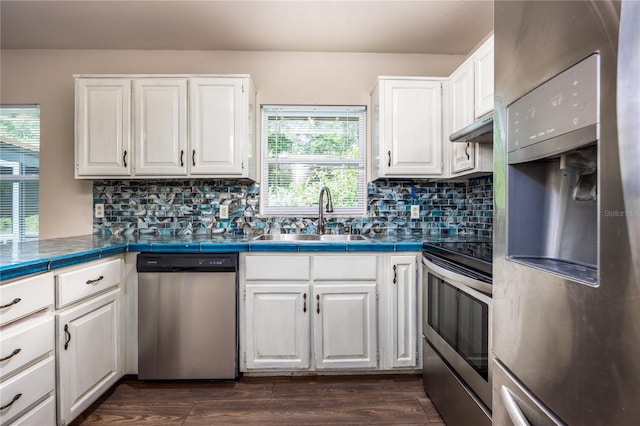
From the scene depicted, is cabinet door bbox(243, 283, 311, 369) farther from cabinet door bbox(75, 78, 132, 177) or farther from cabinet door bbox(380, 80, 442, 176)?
cabinet door bbox(75, 78, 132, 177)

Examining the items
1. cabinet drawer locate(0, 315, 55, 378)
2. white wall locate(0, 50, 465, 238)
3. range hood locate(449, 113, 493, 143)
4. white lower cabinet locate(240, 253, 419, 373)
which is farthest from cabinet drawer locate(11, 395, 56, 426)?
range hood locate(449, 113, 493, 143)

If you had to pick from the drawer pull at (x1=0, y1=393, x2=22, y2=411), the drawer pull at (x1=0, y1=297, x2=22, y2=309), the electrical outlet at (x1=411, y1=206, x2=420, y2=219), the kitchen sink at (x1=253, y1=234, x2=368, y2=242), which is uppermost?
the electrical outlet at (x1=411, y1=206, x2=420, y2=219)

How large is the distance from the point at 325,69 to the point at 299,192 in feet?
3.50

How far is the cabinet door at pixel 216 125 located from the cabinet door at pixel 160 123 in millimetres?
74

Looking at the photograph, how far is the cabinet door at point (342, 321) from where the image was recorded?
6.67ft

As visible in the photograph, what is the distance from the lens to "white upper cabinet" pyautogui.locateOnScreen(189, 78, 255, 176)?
2314mm

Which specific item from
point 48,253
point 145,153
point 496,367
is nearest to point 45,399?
point 48,253

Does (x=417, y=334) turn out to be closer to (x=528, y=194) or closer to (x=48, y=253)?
(x=528, y=194)

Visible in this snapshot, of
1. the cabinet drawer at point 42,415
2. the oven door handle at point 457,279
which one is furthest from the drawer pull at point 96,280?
the oven door handle at point 457,279

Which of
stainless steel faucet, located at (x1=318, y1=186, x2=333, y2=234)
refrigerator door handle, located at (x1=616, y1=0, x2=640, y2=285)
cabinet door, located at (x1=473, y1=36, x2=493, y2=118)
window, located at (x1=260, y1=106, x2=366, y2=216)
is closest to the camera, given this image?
refrigerator door handle, located at (x1=616, y1=0, x2=640, y2=285)

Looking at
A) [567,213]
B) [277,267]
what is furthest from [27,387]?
[567,213]

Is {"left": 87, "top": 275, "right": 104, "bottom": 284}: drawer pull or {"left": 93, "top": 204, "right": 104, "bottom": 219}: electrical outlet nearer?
{"left": 87, "top": 275, "right": 104, "bottom": 284}: drawer pull

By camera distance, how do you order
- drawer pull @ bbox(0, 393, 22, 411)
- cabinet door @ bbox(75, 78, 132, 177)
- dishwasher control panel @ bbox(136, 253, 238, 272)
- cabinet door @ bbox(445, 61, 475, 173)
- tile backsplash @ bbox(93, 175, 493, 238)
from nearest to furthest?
drawer pull @ bbox(0, 393, 22, 411) → dishwasher control panel @ bbox(136, 253, 238, 272) → cabinet door @ bbox(445, 61, 475, 173) → cabinet door @ bbox(75, 78, 132, 177) → tile backsplash @ bbox(93, 175, 493, 238)

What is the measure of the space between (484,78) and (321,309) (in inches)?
68.0
